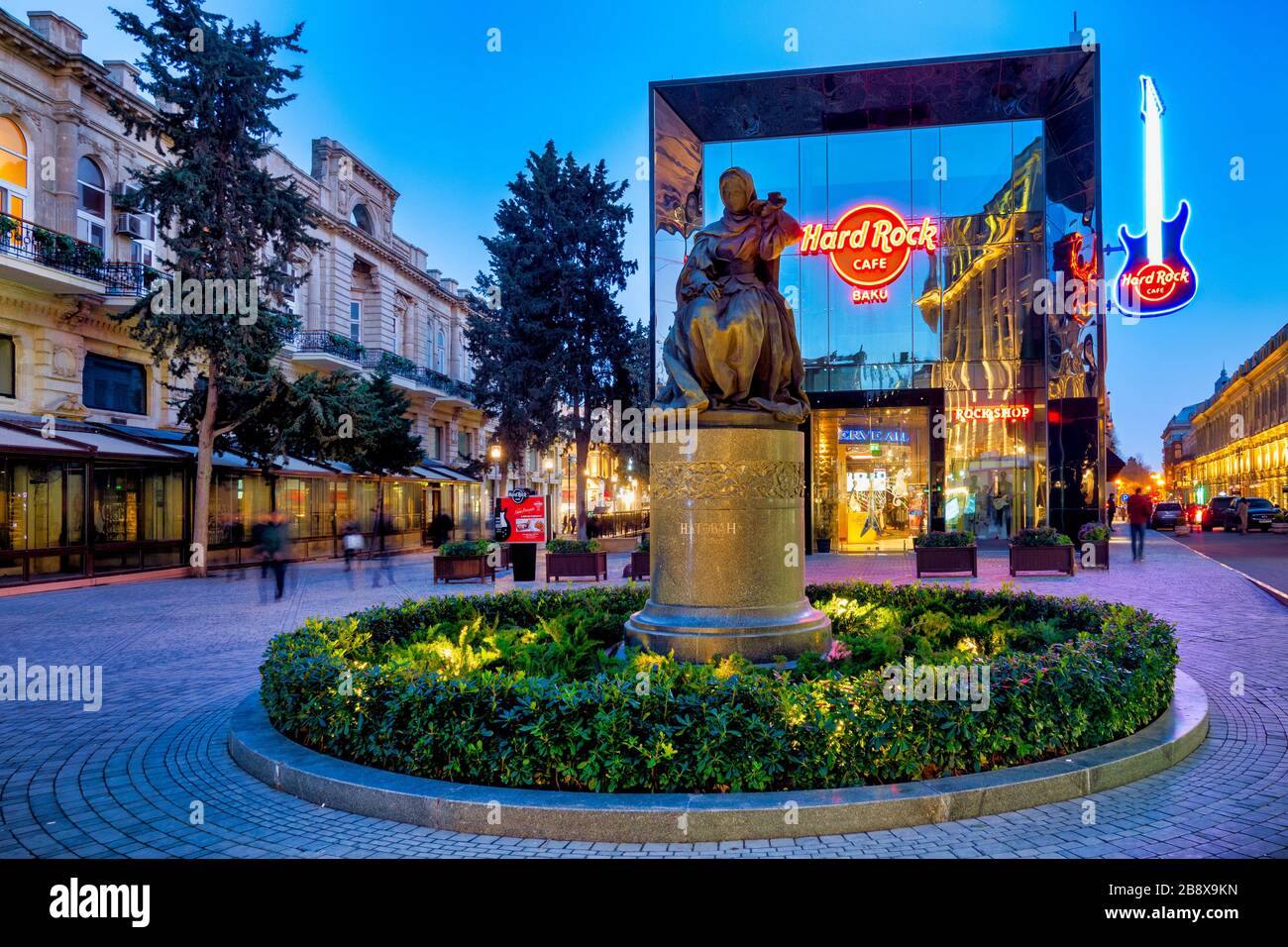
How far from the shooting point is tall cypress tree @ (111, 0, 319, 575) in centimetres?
2078

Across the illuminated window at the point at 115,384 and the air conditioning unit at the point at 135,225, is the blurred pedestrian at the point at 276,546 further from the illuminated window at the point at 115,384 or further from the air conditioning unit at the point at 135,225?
the air conditioning unit at the point at 135,225

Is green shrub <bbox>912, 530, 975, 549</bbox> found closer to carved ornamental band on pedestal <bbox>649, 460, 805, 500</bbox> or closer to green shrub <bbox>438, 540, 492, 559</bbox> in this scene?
green shrub <bbox>438, 540, 492, 559</bbox>

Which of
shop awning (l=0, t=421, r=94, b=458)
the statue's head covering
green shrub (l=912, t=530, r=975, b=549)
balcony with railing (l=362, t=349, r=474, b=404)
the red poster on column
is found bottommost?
green shrub (l=912, t=530, r=975, b=549)

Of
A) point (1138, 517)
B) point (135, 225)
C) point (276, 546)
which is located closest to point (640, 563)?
point (276, 546)

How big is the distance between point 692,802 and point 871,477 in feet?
81.8

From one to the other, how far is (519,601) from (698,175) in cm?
2187

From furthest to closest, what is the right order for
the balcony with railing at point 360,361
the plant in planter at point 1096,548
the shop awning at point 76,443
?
the balcony with railing at point 360,361, the plant in planter at point 1096,548, the shop awning at point 76,443

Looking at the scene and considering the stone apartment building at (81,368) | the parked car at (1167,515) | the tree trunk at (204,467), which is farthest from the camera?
the parked car at (1167,515)

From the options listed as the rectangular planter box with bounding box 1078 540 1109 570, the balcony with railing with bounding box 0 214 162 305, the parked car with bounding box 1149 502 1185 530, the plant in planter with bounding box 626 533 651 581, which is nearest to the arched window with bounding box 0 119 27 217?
the balcony with railing with bounding box 0 214 162 305

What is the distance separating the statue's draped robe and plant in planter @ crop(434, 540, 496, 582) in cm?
1307

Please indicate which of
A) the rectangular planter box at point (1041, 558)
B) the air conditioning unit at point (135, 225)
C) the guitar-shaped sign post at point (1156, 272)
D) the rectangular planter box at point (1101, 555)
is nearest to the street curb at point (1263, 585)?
the rectangular planter box at point (1101, 555)

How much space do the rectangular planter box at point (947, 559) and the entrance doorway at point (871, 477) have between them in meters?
8.66

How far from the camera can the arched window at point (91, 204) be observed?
73.0 ft
